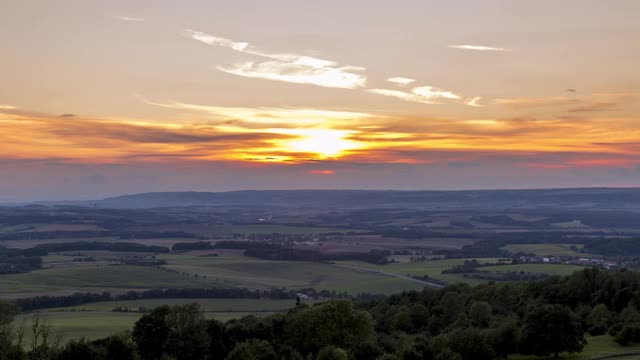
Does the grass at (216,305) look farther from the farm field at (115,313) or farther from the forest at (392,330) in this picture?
the forest at (392,330)

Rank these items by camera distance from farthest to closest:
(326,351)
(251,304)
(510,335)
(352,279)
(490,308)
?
(352,279) < (251,304) < (490,308) < (510,335) < (326,351)

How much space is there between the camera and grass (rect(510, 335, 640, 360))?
6506cm

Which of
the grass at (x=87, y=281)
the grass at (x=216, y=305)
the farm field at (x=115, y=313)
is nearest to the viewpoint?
the farm field at (x=115, y=313)

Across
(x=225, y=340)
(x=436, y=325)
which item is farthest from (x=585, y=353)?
(x=225, y=340)

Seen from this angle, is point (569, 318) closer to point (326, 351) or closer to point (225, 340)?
point (326, 351)

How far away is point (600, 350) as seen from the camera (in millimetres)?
69250

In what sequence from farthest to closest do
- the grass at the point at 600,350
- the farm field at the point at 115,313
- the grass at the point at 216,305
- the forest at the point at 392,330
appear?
1. the grass at the point at 216,305
2. the farm field at the point at 115,313
3. the forest at the point at 392,330
4. the grass at the point at 600,350

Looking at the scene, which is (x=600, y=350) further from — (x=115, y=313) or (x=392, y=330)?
(x=115, y=313)

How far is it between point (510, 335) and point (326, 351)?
21.4 m

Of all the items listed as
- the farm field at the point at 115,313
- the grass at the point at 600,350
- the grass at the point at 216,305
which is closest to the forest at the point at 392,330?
the grass at the point at 600,350

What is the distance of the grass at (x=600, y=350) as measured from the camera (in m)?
65.1

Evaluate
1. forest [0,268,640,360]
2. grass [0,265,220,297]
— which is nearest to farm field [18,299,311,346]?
grass [0,265,220,297]

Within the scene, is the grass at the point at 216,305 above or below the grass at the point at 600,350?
below

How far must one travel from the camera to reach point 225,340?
8350cm
